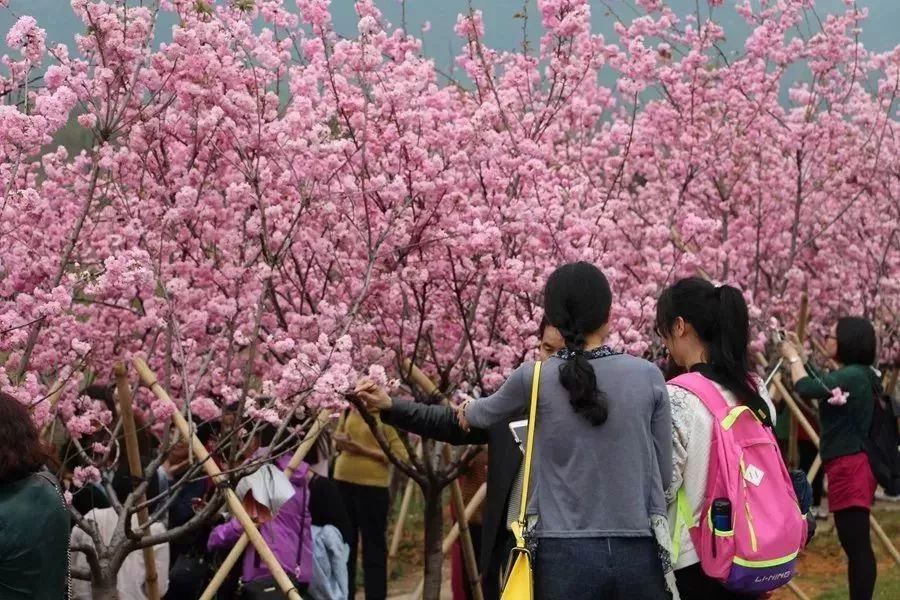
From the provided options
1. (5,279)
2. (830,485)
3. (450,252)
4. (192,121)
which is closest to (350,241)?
(450,252)

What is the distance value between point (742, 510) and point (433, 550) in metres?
3.35

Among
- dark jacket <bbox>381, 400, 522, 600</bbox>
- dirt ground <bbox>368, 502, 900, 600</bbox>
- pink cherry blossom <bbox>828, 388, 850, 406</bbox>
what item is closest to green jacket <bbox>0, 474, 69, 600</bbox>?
dark jacket <bbox>381, 400, 522, 600</bbox>

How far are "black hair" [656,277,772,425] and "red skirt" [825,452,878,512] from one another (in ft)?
9.96

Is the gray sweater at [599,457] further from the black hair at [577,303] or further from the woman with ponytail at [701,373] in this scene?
the woman with ponytail at [701,373]

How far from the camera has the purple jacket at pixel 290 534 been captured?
6504mm

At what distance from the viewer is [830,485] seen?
721 centimetres

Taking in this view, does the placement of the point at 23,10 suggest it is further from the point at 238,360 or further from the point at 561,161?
the point at 561,161

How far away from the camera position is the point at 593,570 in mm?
3799

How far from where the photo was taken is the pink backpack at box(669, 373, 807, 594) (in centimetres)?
409

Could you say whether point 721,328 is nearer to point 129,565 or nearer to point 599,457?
point 599,457

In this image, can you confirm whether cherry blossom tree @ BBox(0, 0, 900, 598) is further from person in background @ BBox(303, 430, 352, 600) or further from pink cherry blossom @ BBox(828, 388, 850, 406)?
pink cherry blossom @ BBox(828, 388, 850, 406)

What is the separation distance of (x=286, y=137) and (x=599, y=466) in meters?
2.86

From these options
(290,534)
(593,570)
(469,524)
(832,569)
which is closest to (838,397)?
(469,524)

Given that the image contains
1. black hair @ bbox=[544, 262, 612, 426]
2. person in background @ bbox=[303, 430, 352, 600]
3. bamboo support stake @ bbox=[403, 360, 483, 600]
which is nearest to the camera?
black hair @ bbox=[544, 262, 612, 426]
